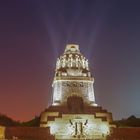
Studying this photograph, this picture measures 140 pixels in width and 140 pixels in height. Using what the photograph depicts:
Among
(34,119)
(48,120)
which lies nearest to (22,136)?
(48,120)

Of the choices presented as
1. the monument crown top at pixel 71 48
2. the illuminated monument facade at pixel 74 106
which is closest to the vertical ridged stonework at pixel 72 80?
the illuminated monument facade at pixel 74 106

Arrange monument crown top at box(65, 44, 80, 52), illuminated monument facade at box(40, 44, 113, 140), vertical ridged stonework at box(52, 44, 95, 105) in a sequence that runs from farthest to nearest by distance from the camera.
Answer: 1. monument crown top at box(65, 44, 80, 52)
2. vertical ridged stonework at box(52, 44, 95, 105)
3. illuminated monument facade at box(40, 44, 113, 140)

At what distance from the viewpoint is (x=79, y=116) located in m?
35.3

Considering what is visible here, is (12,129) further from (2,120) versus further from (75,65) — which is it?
(2,120)

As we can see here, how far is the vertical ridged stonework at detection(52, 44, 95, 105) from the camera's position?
39.8 meters

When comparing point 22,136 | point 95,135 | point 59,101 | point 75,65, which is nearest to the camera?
point 22,136

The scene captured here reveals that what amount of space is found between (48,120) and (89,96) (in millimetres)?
7354

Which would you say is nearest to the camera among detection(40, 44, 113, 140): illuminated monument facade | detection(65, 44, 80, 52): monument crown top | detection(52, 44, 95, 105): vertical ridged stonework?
detection(40, 44, 113, 140): illuminated monument facade

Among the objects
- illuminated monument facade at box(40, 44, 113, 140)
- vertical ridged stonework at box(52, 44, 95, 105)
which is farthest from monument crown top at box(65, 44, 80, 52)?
vertical ridged stonework at box(52, 44, 95, 105)

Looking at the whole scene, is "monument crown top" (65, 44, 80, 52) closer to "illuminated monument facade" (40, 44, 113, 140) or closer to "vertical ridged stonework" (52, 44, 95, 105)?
"illuminated monument facade" (40, 44, 113, 140)

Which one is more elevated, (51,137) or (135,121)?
(135,121)

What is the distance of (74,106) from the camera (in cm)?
3916

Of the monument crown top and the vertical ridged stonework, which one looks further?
the monument crown top

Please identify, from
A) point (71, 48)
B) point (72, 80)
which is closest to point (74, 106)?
point (72, 80)
